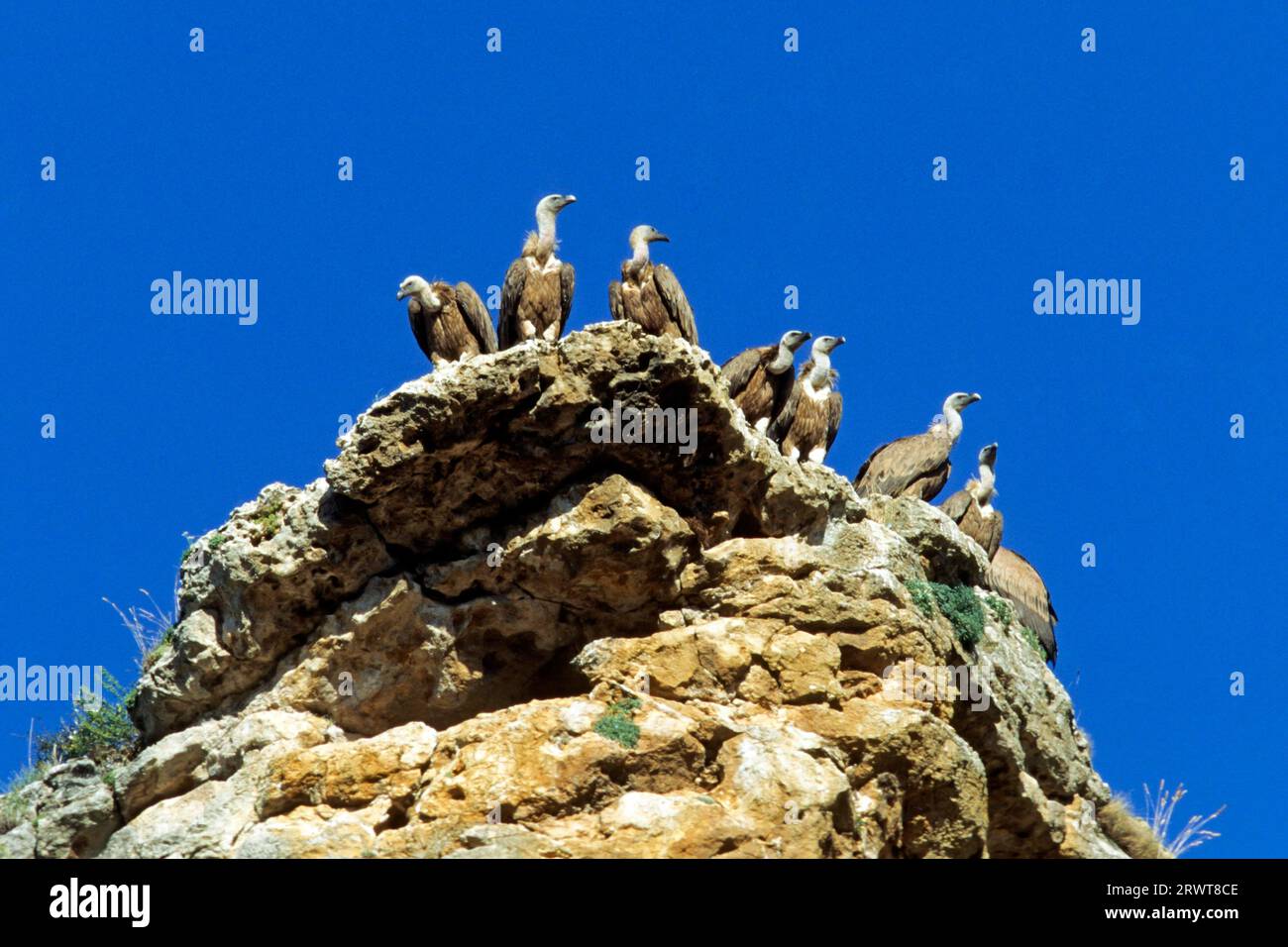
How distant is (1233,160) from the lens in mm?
24438

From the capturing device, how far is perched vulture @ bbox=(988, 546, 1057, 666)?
23078 mm

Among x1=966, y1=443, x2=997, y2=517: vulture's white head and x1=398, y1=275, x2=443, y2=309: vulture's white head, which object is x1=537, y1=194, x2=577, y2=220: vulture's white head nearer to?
x1=398, y1=275, x2=443, y2=309: vulture's white head

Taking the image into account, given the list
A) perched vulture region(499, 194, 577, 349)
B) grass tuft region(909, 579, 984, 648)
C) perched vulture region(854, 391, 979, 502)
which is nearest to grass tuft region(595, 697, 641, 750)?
grass tuft region(909, 579, 984, 648)

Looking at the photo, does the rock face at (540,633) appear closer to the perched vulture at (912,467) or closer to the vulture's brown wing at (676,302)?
the vulture's brown wing at (676,302)

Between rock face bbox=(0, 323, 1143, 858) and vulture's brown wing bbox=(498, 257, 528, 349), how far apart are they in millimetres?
2723

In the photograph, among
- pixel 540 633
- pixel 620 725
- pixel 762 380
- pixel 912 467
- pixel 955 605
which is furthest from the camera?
pixel 912 467

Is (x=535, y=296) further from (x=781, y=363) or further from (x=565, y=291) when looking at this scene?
(x=781, y=363)

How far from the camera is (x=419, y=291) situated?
19125mm

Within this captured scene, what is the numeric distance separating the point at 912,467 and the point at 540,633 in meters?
7.41

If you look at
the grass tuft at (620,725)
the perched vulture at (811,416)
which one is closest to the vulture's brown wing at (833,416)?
the perched vulture at (811,416)

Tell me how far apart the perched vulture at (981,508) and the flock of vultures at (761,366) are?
0.01 metres

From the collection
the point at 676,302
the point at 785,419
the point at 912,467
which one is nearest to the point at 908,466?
the point at 912,467

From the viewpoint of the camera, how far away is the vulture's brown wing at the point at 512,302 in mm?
18844
